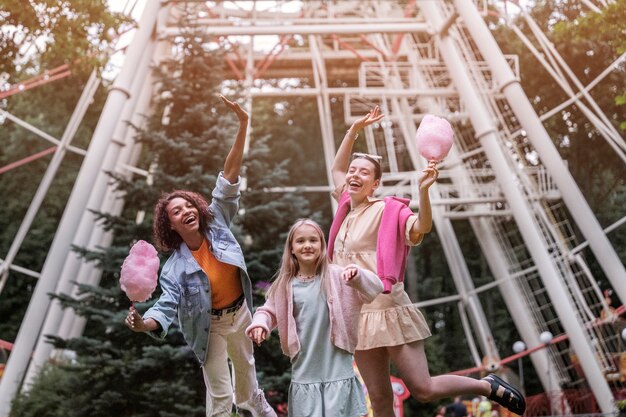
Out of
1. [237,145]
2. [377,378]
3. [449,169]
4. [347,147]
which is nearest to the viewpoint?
[377,378]

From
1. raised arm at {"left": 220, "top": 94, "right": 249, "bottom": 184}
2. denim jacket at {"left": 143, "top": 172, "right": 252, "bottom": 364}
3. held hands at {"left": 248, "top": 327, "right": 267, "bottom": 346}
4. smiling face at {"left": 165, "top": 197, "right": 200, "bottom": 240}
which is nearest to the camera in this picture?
held hands at {"left": 248, "top": 327, "right": 267, "bottom": 346}

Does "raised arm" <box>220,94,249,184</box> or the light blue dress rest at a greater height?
"raised arm" <box>220,94,249,184</box>

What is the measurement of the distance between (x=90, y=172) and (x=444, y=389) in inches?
325

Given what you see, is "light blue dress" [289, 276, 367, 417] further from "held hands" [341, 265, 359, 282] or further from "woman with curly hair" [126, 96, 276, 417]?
"woman with curly hair" [126, 96, 276, 417]

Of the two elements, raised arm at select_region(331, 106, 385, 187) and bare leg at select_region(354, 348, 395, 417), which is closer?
bare leg at select_region(354, 348, 395, 417)

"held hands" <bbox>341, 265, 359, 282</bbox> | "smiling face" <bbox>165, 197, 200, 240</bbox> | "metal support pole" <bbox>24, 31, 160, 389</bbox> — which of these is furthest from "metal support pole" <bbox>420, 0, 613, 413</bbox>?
"held hands" <bbox>341, 265, 359, 282</bbox>

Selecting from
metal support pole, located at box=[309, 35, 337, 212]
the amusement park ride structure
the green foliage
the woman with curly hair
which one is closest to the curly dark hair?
the woman with curly hair

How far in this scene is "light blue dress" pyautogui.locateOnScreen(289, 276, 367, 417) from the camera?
3.89 m

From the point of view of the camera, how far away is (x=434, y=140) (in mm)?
4184

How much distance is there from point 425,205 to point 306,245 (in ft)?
2.10

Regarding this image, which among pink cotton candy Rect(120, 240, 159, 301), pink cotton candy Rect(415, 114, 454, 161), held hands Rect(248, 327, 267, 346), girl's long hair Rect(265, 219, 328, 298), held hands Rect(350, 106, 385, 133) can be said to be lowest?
held hands Rect(248, 327, 267, 346)

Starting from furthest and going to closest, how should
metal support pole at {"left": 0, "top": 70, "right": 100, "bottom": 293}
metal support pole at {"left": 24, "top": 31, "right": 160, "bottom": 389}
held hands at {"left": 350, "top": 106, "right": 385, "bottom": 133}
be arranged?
metal support pole at {"left": 0, "top": 70, "right": 100, "bottom": 293} < metal support pole at {"left": 24, "top": 31, "right": 160, "bottom": 389} < held hands at {"left": 350, "top": 106, "right": 385, "bottom": 133}

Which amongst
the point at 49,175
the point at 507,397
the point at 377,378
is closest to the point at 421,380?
the point at 377,378

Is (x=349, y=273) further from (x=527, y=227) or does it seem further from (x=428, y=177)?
(x=527, y=227)
